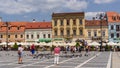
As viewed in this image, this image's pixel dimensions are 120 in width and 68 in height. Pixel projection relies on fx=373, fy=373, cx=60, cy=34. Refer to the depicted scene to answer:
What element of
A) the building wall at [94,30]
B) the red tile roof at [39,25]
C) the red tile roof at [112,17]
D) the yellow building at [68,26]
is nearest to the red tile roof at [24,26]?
the red tile roof at [39,25]

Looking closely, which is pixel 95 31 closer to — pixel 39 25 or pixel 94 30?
pixel 94 30

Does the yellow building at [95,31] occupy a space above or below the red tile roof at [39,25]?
below

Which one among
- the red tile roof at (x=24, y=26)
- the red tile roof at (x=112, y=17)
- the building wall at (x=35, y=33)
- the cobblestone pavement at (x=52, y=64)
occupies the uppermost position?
the red tile roof at (x=112, y=17)

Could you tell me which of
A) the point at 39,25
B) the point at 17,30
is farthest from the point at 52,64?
the point at 17,30

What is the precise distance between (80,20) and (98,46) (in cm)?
1430

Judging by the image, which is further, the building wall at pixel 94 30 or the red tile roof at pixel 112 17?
the red tile roof at pixel 112 17

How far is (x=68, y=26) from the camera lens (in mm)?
96938

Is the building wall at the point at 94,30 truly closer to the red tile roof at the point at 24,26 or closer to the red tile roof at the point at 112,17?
the red tile roof at the point at 112,17

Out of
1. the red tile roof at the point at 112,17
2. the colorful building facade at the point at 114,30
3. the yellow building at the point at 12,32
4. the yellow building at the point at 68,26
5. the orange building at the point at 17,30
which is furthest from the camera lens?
the yellow building at the point at 12,32

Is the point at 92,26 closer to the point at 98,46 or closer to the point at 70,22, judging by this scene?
the point at 70,22

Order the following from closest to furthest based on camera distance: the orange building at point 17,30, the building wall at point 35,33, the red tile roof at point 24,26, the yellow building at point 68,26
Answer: the yellow building at point 68,26, the building wall at point 35,33, the red tile roof at point 24,26, the orange building at point 17,30

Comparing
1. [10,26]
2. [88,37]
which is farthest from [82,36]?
[10,26]

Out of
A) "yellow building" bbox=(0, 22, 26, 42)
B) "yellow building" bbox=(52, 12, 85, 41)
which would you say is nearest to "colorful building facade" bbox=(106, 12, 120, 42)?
"yellow building" bbox=(52, 12, 85, 41)

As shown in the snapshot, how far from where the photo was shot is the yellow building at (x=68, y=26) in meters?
95.4
